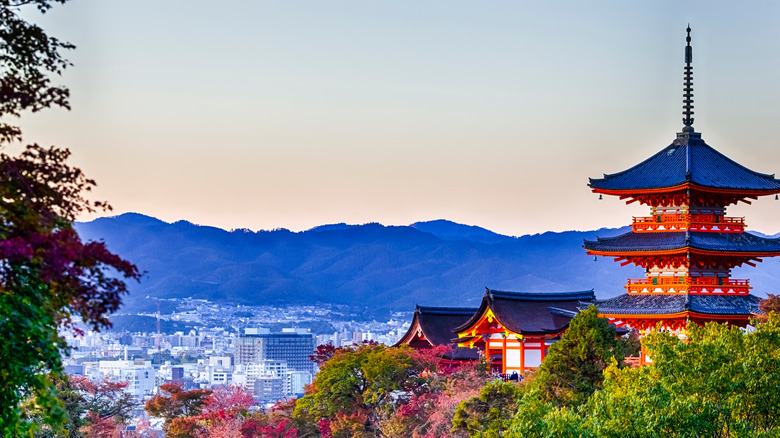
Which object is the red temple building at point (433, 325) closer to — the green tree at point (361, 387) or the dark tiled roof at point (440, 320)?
the dark tiled roof at point (440, 320)

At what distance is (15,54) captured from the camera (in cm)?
828

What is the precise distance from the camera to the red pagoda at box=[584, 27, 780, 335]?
27.4 metres

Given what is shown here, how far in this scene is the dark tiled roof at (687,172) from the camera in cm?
2792

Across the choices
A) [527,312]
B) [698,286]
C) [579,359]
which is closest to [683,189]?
[698,286]

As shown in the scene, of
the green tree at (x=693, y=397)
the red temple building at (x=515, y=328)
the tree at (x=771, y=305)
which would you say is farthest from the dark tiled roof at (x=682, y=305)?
the green tree at (x=693, y=397)

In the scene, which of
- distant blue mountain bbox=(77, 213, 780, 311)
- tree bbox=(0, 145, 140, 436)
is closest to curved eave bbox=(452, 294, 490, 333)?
tree bbox=(0, 145, 140, 436)

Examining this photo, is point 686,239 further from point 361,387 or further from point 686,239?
point 361,387

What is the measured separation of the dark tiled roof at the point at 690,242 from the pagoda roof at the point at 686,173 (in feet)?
3.69

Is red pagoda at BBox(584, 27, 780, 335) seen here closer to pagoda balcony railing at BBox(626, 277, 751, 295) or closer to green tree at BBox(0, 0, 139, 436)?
pagoda balcony railing at BBox(626, 277, 751, 295)

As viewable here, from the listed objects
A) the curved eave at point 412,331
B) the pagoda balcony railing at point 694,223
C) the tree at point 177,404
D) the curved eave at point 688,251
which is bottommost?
the tree at point 177,404

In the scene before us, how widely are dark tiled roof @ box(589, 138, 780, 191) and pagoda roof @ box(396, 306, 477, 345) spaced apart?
11251 mm

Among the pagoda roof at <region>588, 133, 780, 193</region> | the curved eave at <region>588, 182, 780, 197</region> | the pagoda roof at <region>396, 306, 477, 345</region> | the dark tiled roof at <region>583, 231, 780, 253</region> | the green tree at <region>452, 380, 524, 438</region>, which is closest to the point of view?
the green tree at <region>452, 380, 524, 438</region>

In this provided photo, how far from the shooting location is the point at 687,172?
27391 millimetres

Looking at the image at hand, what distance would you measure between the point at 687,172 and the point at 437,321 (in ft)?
46.3
